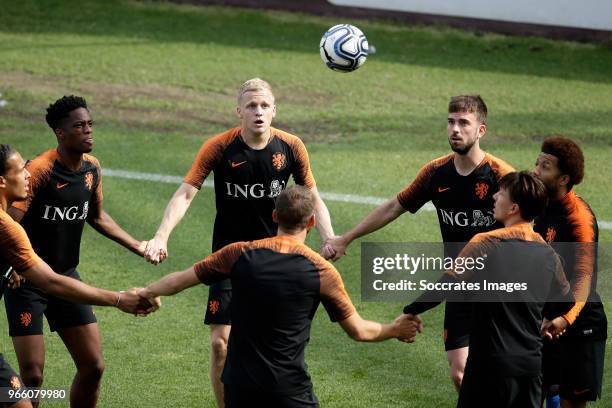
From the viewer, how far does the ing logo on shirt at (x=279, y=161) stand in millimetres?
9328

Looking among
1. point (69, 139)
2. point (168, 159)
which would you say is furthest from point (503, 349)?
point (168, 159)

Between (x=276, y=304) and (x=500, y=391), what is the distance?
5.13 ft

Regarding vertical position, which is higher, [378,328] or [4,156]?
[4,156]

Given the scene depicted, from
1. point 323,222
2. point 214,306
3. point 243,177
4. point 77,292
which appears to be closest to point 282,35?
point 323,222

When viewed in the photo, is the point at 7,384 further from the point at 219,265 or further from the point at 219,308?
the point at 219,308

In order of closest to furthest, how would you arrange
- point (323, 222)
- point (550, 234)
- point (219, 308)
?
point (550, 234), point (219, 308), point (323, 222)

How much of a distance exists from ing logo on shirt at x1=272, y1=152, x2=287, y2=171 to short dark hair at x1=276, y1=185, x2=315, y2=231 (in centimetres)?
218

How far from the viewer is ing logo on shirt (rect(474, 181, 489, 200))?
8766 millimetres

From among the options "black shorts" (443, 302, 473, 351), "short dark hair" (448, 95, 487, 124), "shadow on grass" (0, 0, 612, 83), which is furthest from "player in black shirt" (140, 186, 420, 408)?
"shadow on grass" (0, 0, 612, 83)

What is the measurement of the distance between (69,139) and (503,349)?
3.63 meters

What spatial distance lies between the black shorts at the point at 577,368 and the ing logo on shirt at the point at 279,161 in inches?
99.4

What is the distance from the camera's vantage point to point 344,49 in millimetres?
11695

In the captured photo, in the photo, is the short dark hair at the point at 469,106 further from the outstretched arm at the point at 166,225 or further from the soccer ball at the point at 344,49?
the soccer ball at the point at 344,49

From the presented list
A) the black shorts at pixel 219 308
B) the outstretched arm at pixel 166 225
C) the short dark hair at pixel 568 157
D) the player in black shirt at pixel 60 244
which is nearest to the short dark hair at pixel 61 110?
the player in black shirt at pixel 60 244
